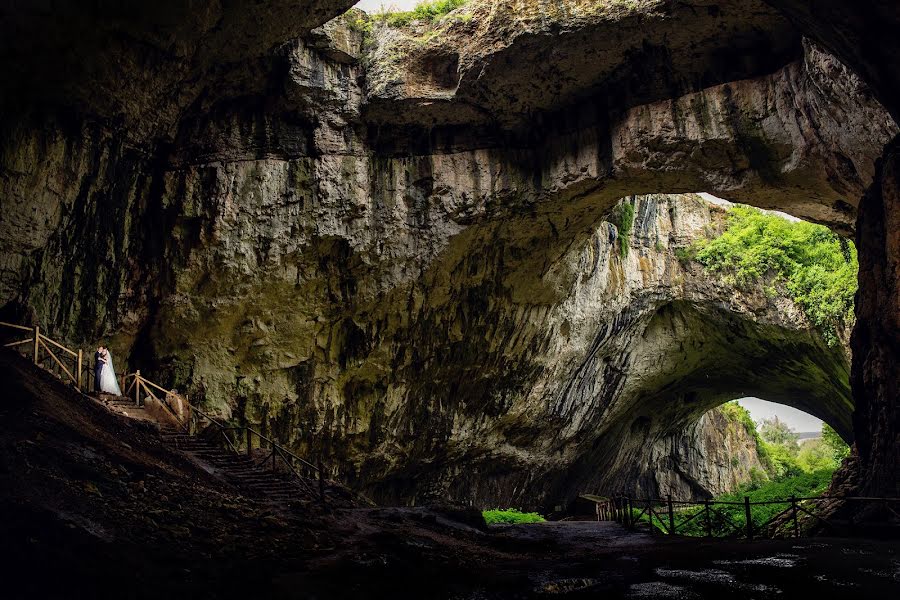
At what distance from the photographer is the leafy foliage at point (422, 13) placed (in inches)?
612

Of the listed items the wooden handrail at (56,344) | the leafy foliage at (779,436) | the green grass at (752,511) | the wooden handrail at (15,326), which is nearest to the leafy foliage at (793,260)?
the green grass at (752,511)

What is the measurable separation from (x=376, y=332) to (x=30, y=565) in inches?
476

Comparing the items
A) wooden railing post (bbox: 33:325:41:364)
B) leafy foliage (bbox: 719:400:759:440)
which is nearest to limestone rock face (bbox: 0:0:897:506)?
wooden railing post (bbox: 33:325:41:364)

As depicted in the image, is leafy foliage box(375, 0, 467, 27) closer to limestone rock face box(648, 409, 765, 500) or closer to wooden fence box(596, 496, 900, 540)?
wooden fence box(596, 496, 900, 540)

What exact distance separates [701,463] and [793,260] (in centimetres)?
1655

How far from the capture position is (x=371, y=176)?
643 inches

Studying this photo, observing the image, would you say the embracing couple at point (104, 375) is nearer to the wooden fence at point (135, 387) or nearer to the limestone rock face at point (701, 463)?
the wooden fence at point (135, 387)

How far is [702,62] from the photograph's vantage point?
1430 cm

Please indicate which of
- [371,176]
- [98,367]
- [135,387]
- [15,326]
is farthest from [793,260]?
[15,326]

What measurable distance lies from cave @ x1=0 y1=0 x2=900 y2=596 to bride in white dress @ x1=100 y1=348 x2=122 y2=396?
0.75 meters

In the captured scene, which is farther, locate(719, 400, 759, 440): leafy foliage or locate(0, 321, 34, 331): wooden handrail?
locate(719, 400, 759, 440): leafy foliage

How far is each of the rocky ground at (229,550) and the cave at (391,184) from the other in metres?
3.59

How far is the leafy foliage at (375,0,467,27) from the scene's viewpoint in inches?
612

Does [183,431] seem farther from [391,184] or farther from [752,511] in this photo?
[752,511]
